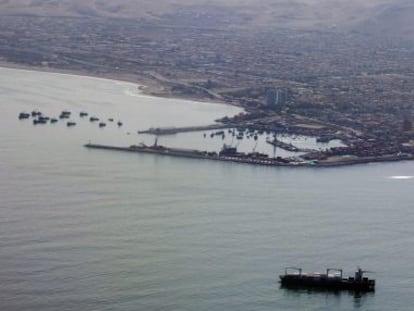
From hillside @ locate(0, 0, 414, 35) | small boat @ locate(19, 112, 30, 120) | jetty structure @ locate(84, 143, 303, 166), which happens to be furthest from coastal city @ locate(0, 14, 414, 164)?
small boat @ locate(19, 112, 30, 120)

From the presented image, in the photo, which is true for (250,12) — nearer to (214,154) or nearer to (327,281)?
(214,154)

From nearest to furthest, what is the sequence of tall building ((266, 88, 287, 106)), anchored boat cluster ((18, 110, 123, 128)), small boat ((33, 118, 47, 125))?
small boat ((33, 118, 47, 125)) → anchored boat cluster ((18, 110, 123, 128)) → tall building ((266, 88, 287, 106))

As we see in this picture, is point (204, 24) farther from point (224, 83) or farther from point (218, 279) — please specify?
point (218, 279)

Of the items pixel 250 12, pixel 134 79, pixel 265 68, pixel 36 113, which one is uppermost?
pixel 250 12

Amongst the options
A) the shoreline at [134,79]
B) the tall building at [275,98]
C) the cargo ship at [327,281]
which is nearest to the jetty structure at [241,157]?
the tall building at [275,98]

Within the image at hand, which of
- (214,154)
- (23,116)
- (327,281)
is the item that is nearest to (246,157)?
(214,154)

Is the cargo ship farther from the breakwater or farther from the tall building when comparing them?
the tall building

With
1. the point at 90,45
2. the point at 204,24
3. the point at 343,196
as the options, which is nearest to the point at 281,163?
the point at 343,196
